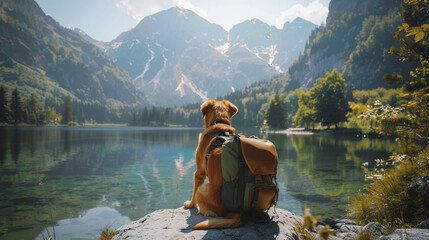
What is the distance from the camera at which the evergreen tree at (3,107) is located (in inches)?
3300

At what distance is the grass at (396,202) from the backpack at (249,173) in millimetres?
2771

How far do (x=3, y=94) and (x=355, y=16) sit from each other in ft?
738

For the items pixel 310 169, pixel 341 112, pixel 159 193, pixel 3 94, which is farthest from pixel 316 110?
pixel 3 94

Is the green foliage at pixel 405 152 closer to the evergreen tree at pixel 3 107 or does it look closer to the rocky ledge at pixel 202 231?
the rocky ledge at pixel 202 231

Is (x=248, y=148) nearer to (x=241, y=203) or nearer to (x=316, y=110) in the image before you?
(x=241, y=203)

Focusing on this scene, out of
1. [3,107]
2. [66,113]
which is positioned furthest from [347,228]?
[66,113]

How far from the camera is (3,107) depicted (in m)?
84.6

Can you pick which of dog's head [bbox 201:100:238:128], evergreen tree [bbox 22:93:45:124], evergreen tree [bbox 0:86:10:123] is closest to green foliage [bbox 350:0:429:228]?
dog's head [bbox 201:100:238:128]

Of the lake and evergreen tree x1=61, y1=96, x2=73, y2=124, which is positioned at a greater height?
evergreen tree x1=61, y1=96, x2=73, y2=124

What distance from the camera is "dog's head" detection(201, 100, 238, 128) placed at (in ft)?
15.5

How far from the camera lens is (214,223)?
3555 mm

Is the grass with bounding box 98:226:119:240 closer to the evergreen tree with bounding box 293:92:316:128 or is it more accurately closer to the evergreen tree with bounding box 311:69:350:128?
the evergreen tree with bounding box 311:69:350:128

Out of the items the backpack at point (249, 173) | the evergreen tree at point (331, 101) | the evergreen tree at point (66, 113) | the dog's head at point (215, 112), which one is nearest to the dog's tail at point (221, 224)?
the backpack at point (249, 173)

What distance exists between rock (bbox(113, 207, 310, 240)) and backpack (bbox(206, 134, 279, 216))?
31 centimetres
